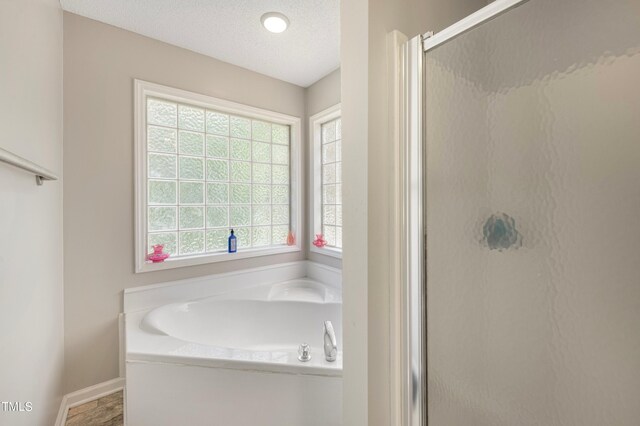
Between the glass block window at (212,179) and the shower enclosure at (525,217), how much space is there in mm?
1838

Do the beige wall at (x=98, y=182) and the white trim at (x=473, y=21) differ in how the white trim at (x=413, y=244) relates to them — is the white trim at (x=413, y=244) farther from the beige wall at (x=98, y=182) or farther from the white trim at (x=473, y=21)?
the beige wall at (x=98, y=182)

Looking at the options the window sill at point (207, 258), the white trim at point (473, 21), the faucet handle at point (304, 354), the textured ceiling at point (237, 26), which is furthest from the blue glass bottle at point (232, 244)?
the white trim at point (473, 21)

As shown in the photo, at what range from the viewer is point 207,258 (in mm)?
2273

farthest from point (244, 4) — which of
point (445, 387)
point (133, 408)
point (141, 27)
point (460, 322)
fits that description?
point (133, 408)

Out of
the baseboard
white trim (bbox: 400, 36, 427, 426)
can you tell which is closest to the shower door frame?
white trim (bbox: 400, 36, 427, 426)

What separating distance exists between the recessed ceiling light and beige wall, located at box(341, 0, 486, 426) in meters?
1.05

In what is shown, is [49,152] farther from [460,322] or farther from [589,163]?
[589,163]

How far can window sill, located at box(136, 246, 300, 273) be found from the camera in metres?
2.03

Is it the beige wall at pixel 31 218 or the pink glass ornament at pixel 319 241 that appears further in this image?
the pink glass ornament at pixel 319 241

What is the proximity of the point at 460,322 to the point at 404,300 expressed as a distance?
7.2 inches

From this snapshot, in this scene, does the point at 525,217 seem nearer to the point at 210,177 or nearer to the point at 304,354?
the point at 304,354

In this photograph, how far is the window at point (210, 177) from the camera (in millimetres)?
2088

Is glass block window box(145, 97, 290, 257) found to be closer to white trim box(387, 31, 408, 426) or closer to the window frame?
the window frame

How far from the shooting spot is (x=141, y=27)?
1905 mm
